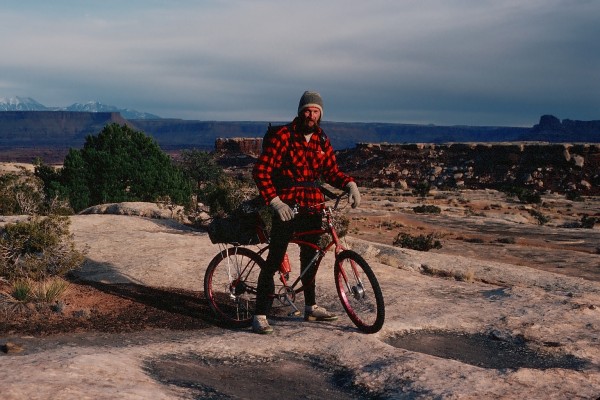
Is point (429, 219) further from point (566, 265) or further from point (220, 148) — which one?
point (220, 148)

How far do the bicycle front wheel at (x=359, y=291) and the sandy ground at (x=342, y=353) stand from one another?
0.16 m

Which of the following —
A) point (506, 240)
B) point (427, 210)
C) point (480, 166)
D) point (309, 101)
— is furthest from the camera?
point (480, 166)

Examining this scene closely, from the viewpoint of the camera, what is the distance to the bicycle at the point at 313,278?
6.30 metres

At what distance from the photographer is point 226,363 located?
5.65 m

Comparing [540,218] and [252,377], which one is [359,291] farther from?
[540,218]

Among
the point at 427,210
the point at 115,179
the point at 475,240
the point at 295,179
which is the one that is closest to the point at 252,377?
the point at 295,179

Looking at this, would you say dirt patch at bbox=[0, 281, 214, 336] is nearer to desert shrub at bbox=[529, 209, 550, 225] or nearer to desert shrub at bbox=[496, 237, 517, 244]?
desert shrub at bbox=[496, 237, 517, 244]

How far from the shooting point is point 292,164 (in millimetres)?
6395

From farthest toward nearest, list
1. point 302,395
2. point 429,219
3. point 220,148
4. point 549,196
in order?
1. point 220,148
2. point 549,196
3. point 429,219
4. point 302,395

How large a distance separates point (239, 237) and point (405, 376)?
2.54 m

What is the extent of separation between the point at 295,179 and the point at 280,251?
2.53 feet

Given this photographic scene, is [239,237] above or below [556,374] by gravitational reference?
above

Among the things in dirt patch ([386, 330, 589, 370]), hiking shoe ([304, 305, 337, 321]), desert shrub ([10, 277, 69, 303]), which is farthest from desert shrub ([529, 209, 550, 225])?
desert shrub ([10, 277, 69, 303])

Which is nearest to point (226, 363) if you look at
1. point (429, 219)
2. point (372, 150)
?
point (429, 219)
